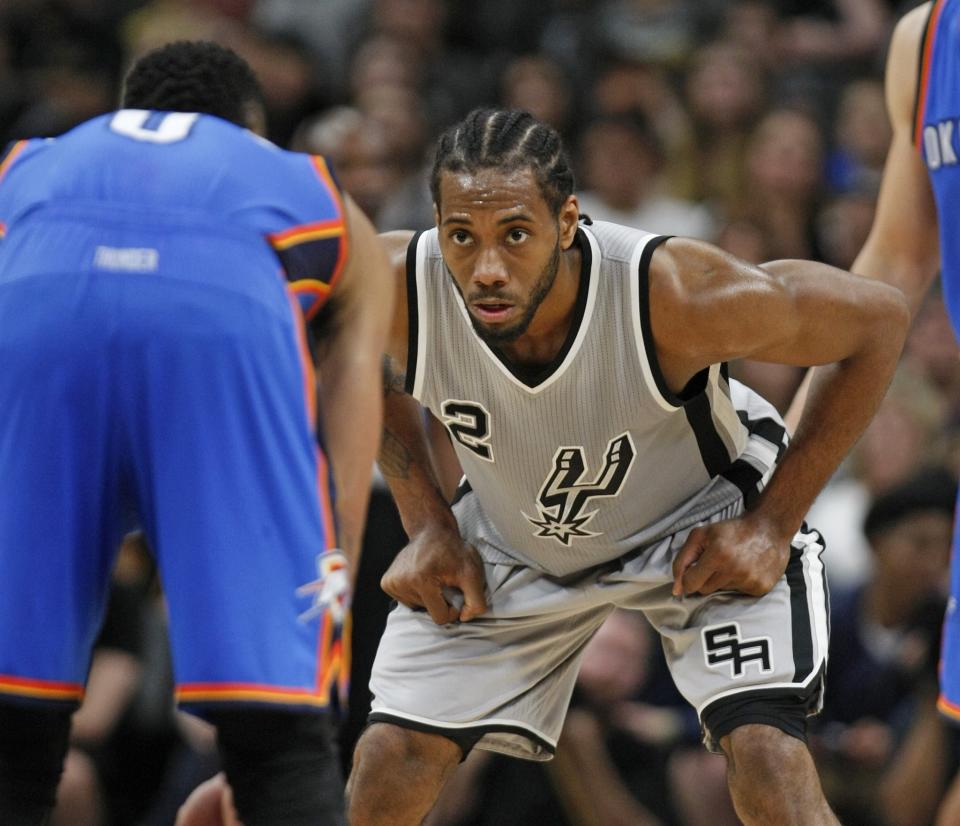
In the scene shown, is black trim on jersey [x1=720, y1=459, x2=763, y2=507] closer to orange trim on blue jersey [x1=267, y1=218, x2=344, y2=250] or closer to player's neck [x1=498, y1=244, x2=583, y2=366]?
player's neck [x1=498, y1=244, x2=583, y2=366]

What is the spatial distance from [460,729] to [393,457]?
789mm

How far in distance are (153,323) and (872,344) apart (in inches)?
81.2

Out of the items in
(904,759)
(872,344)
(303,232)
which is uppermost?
(303,232)

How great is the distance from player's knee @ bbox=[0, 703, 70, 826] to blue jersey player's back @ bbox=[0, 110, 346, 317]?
0.83 meters

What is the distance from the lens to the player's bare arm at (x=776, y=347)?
4.18 meters

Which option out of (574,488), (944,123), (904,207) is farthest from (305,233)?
(904,207)

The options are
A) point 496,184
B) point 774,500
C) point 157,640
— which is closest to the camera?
point 496,184

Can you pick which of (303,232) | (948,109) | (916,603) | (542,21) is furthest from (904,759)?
(542,21)

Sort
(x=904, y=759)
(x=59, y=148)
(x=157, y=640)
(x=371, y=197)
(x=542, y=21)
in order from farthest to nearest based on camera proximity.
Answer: (x=542, y=21) → (x=371, y=197) → (x=157, y=640) → (x=904, y=759) → (x=59, y=148)

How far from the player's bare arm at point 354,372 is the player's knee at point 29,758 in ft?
2.18

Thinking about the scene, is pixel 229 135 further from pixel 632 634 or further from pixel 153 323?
pixel 632 634

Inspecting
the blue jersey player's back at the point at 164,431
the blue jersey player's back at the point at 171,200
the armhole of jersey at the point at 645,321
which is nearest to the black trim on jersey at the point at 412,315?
the armhole of jersey at the point at 645,321

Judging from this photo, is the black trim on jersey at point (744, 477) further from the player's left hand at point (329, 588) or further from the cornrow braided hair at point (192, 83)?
the cornrow braided hair at point (192, 83)

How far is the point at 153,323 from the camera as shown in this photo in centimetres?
310
